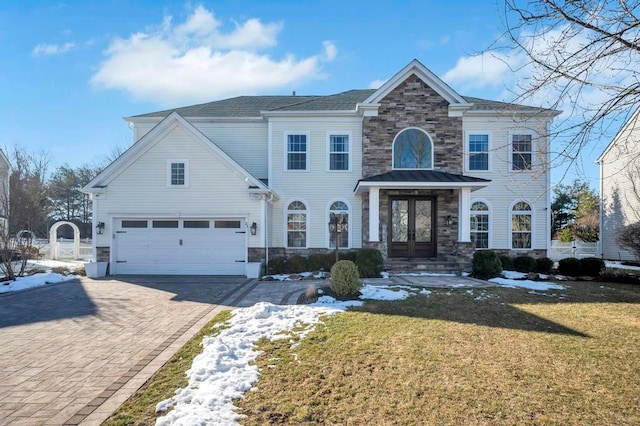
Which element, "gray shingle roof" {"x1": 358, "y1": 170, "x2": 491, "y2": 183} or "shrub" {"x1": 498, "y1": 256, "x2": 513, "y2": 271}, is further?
"shrub" {"x1": 498, "y1": 256, "x2": 513, "y2": 271}

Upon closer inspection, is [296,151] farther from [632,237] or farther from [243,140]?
[632,237]

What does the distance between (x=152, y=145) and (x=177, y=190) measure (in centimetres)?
198

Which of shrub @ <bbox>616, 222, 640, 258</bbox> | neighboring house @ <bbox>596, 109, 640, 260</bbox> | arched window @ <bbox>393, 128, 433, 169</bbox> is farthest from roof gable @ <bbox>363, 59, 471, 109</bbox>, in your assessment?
neighboring house @ <bbox>596, 109, 640, 260</bbox>

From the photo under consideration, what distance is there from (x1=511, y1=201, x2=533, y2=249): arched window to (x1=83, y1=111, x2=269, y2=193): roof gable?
10.9 metres

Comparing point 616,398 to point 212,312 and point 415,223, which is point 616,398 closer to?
point 212,312

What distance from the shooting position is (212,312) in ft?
24.0

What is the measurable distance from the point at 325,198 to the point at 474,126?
722cm

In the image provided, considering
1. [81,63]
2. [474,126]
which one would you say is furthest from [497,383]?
[81,63]

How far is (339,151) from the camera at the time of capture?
1493cm

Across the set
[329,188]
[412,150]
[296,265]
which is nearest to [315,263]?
[296,265]

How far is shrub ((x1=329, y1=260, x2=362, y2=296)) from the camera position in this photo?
27.8ft

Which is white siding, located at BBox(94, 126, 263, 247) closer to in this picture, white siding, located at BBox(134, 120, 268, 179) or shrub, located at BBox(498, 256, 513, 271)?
white siding, located at BBox(134, 120, 268, 179)

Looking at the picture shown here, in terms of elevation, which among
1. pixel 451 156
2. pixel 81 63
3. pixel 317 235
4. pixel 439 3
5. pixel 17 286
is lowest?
pixel 17 286

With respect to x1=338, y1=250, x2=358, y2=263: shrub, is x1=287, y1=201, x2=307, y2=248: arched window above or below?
above
